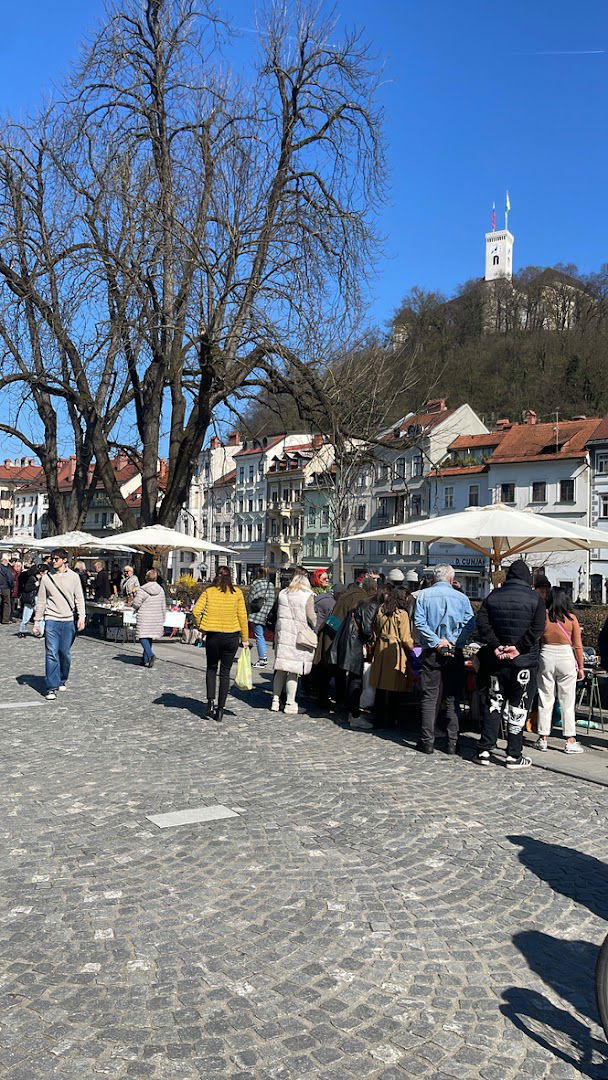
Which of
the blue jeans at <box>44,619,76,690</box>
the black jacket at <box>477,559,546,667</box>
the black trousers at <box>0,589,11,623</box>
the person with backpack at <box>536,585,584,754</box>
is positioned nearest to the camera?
the black jacket at <box>477,559,546,667</box>

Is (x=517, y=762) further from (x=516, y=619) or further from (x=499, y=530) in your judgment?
(x=499, y=530)

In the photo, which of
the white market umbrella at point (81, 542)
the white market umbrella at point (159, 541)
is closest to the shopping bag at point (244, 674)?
the white market umbrella at point (159, 541)

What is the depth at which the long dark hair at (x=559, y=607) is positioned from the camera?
9.51 m

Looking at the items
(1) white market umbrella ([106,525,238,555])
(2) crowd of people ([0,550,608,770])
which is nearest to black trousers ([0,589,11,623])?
(1) white market umbrella ([106,525,238,555])

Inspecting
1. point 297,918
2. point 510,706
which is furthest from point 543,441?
point 297,918

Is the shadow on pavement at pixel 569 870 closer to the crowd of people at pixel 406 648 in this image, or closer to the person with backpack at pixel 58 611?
the crowd of people at pixel 406 648

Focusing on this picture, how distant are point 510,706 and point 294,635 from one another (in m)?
3.26

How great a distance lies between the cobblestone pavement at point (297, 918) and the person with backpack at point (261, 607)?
27.1ft

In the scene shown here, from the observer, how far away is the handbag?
1091 cm

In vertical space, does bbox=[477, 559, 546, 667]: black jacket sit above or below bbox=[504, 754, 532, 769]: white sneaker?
above

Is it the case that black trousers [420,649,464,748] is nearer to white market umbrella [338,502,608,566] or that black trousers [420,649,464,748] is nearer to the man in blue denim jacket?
the man in blue denim jacket

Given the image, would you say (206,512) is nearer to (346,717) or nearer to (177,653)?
(177,653)

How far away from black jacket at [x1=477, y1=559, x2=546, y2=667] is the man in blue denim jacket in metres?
0.52

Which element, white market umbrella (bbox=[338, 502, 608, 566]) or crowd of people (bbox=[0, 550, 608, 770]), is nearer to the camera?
crowd of people (bbox=[0, 550, 608, 770])
